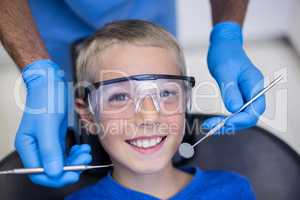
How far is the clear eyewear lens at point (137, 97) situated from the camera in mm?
1051

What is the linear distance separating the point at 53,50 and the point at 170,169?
651 mm

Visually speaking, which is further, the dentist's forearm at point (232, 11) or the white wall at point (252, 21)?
the white wall at point (252, 21)

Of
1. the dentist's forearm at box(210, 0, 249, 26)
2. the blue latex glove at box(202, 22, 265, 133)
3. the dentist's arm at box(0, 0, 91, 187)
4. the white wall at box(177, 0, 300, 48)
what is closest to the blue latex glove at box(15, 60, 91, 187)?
the dentist's arm at box(0, 0, 91, 187)

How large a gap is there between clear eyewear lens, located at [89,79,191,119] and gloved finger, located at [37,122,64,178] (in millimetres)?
140

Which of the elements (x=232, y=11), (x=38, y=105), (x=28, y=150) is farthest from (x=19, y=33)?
(x=232, y=11)

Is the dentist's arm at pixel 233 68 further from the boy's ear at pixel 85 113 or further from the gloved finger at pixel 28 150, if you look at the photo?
the gloved finger at pixel 28 150

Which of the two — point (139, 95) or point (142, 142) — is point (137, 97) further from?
point (142, 142)

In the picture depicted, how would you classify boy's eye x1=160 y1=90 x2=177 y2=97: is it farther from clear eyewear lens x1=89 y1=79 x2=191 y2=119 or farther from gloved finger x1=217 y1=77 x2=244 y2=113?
gloved finger x1=217 y1=77 x2=244 y2=113

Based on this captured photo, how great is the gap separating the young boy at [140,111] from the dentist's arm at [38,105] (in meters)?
0.10

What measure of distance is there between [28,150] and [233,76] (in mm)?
632

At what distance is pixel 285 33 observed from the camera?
8.08 ft

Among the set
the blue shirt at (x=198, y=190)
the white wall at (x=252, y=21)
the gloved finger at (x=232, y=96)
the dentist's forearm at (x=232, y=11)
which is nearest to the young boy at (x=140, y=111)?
the blue shirt at (x=198, y=190)

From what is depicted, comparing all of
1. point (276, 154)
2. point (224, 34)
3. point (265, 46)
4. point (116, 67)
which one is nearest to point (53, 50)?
point (116, 67)

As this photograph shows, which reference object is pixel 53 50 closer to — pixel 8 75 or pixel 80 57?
pixel 80 57
